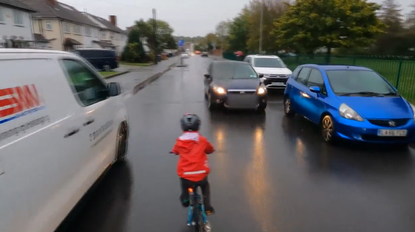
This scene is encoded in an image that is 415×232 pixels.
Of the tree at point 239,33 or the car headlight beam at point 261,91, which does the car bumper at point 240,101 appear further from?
the tree at point 239,33

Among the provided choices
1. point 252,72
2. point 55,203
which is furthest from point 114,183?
point 252,72

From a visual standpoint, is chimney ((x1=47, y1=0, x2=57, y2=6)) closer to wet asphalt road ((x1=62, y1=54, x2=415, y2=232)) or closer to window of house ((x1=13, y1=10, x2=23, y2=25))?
window of house ((x1=13, y1=10, x2=23, y2=25))

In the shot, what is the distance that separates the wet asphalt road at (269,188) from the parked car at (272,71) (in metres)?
7.10

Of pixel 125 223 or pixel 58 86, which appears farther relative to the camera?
pixel 125 223

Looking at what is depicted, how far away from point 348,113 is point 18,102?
5.59 meters

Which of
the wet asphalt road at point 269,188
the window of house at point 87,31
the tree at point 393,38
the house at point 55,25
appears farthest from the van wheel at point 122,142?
the window of house at point 87,31

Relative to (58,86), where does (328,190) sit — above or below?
below

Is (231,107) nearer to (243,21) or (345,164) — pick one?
(345,164)

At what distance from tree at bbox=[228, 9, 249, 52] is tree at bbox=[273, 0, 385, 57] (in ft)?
109

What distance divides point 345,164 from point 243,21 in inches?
2165

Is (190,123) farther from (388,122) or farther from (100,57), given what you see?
(100,57)

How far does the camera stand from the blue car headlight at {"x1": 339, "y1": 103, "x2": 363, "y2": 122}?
6.01 meters

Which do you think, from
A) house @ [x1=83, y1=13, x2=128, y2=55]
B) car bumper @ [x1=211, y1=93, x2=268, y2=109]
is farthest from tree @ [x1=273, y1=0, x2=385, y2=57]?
house @ [x1=83, y1=13, x2=128, y2=55]

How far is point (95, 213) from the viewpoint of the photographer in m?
3.70
